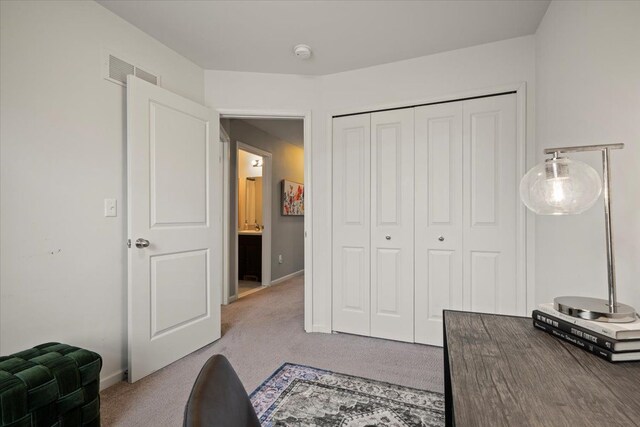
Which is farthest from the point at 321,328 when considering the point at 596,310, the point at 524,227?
the point at 596,310

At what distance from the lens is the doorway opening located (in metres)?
4.12

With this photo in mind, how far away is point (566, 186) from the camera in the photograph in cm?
94

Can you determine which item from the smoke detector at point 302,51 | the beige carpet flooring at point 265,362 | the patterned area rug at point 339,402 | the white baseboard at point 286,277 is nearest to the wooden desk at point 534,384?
the patterned area rug at point 339,402

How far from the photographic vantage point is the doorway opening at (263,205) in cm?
412

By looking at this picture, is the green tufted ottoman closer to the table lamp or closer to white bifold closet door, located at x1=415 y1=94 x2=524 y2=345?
the table lamp

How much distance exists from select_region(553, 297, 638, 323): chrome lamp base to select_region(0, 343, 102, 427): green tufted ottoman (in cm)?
191

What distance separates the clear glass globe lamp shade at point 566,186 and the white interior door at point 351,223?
6.01 feet

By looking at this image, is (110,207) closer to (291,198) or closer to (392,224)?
(392,224)

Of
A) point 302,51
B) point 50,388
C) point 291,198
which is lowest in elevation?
point 50,388

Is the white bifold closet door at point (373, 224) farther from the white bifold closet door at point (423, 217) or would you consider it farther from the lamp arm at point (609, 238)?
the lamp arm at point (609, 238)

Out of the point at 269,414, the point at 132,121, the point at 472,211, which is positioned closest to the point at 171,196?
the point at 132,121

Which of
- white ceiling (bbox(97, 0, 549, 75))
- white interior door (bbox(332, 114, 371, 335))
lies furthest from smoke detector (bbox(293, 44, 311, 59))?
white interior door (bbox(332, 114, 371, 335))

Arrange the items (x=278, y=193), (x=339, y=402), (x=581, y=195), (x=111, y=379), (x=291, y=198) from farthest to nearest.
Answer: (x=291, y=198), (x=278, y=193), (x=111, y=379), (x=339, y=402), (x=581, y=195)

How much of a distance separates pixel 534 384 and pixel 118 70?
8.49ft
